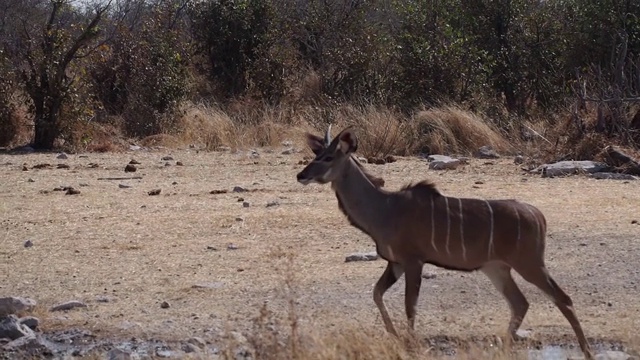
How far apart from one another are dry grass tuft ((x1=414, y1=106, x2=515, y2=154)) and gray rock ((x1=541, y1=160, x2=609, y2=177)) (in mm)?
2725

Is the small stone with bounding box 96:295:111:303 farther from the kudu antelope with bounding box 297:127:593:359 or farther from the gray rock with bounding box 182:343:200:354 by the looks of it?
the kudu antelope with bounding box 297:127:593:359

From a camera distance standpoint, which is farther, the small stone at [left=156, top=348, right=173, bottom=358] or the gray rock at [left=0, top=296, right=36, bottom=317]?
the gray rock at [left=0, top=296, right=36, bottom=317]

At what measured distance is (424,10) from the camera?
959 inches

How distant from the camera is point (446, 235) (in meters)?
7.29

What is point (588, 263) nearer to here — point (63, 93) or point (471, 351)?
point (471, 351)

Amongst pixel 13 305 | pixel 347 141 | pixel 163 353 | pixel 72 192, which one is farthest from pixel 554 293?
pixel 72 192

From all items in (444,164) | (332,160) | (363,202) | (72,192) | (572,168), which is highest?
(332,160)

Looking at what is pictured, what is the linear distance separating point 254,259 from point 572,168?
6837 millimetres

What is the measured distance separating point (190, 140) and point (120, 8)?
15.2 metres

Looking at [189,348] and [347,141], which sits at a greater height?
[347,141]

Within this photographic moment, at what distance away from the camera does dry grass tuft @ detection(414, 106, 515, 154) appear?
18922mm

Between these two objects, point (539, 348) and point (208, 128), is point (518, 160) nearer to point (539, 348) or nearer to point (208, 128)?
point (208, 128)

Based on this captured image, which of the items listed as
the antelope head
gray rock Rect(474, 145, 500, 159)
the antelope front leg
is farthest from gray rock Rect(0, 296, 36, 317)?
gray rock Rect(474, 145, 500, 159)

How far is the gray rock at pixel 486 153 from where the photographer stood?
1830 cm
